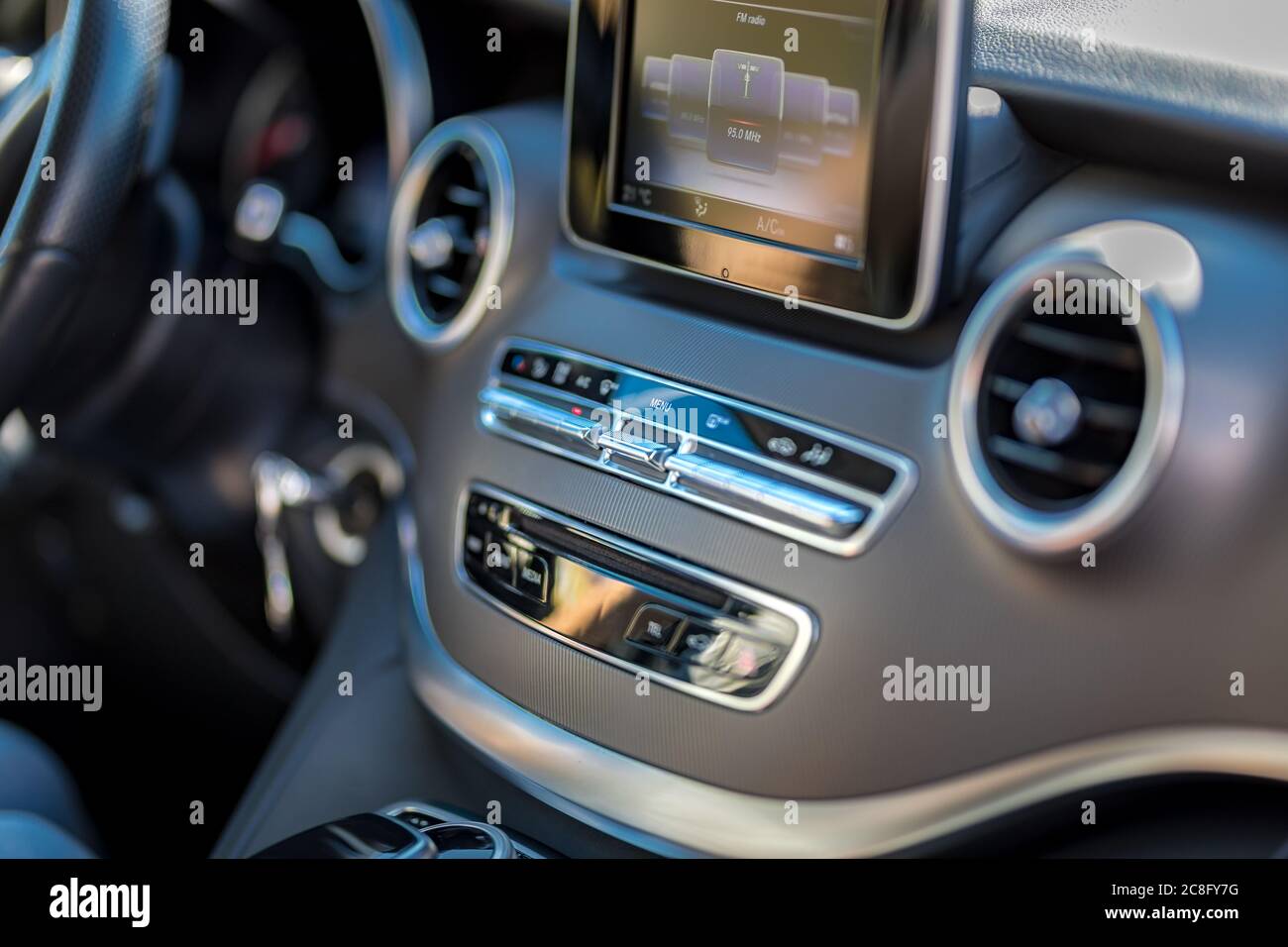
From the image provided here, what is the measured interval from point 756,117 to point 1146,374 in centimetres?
31

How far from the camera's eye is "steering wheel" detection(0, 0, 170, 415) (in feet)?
3.19

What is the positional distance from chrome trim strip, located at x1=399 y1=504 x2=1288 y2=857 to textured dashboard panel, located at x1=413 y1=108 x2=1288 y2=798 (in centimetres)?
1

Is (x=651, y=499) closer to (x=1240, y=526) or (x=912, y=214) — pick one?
(x=912, y=214)

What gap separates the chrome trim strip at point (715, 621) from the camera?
3.07ft

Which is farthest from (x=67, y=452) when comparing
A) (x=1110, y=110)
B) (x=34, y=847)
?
(x=1110, y=110)

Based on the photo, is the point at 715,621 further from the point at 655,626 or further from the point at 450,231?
A: the point at 450,231

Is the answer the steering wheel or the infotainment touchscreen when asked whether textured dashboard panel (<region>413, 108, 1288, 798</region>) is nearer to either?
the infotainment touchscreen

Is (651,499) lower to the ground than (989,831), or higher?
higher

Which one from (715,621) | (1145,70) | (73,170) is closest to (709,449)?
(715,621)

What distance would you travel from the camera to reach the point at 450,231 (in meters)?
1.23

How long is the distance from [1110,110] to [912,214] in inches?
5.6

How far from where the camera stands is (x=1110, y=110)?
2.88 ft
